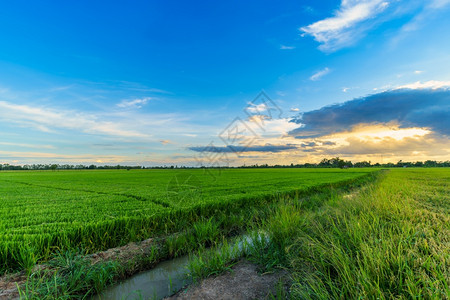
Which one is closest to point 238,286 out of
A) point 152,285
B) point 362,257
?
point 152,285

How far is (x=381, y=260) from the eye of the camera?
2828mm

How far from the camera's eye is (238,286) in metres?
3.76

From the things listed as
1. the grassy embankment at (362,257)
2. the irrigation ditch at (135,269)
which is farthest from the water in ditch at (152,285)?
the grassy embankment at (362,257)

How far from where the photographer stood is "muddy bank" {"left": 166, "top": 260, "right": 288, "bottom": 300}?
138 inches

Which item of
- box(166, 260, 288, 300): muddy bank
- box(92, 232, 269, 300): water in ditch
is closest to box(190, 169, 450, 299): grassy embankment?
box(166, 260, 288, 300): muddy bank

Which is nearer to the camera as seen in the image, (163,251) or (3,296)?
(3,296)

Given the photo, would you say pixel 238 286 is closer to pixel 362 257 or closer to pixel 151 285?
pixel 151 285

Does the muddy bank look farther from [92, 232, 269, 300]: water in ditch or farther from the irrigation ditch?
[92, 232, 269, 300]: water in ditch

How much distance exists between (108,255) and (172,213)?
9.16ft

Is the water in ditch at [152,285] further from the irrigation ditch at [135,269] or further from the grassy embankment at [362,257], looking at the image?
the grassy embankment at [362,257]

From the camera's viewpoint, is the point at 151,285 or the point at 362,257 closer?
the point at 362,257

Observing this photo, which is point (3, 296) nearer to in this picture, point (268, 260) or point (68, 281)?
point (68, 281)

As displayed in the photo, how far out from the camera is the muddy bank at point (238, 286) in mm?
3502

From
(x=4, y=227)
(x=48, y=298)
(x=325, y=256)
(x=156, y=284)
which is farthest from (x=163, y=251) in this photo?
(x=4, y=227)
